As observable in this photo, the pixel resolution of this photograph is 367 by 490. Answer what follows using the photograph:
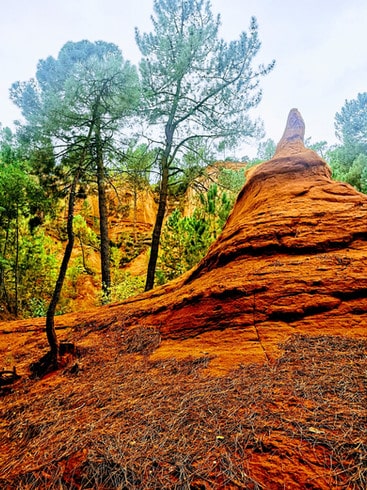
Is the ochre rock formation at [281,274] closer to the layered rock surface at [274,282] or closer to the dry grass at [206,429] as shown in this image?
the layered rock surface at [274,282]

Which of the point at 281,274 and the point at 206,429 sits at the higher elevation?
the point at 281,274

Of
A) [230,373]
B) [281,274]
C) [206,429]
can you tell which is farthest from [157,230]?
[206,429]

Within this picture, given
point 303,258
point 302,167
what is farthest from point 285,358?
point 302,167

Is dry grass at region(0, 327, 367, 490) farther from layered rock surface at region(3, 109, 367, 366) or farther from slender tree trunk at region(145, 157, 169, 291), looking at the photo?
slender tree trunk at region(145, 157, 169, 291)

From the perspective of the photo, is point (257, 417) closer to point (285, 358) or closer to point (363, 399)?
point (363, 399)

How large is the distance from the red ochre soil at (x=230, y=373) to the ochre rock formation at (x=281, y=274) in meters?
0.02

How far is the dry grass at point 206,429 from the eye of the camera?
1.62m

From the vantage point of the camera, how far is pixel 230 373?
9.91ft

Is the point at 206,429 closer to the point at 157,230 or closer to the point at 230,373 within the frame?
the point at 230,373

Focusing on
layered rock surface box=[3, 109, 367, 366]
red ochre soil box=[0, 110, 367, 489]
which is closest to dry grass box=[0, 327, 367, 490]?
red ochre soil box=[0, 110, 367, 489]

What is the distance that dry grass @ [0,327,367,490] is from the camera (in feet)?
5.33

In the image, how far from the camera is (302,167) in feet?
23.2

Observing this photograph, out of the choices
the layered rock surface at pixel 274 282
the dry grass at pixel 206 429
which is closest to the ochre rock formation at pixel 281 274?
the layered rock surface at pixel 274 282

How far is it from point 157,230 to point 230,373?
751cm
